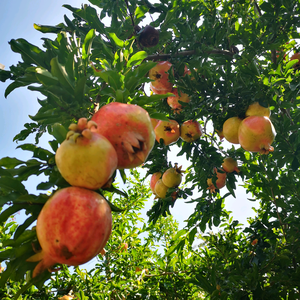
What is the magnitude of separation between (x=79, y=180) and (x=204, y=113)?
1.53 metres

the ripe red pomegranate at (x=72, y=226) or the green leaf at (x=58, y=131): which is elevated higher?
the green leaf at (x=58, y=131)

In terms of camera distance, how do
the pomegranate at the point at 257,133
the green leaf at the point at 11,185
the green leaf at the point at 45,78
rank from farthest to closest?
the pomegranate at the point at 257,133 < the green leaf at the point at 45,78 < the green leaf at the point at 11,185

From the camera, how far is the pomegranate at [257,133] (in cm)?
175

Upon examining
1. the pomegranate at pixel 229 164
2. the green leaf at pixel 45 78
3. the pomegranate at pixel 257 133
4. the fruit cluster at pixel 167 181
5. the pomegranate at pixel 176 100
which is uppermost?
the pomegranate at pixel 176 100

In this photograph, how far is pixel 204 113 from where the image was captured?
217 cm

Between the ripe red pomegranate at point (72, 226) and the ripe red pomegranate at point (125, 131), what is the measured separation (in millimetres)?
247

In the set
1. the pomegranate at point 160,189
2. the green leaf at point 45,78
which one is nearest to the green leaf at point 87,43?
the green leaf at point 45,78

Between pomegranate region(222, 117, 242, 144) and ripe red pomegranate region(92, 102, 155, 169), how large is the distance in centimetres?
113

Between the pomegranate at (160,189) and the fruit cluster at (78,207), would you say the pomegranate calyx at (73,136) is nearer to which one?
the fruit cluster at (78,207)

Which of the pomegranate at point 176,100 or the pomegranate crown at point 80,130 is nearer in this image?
the pomegranate crown at point 80,130

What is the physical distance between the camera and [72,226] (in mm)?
836

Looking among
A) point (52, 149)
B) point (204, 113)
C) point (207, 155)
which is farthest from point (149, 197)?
point (52, 149)

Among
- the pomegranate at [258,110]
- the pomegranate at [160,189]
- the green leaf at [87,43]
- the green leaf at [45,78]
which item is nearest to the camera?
the green leaf at [45,78]

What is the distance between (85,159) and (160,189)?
6.39 feet
